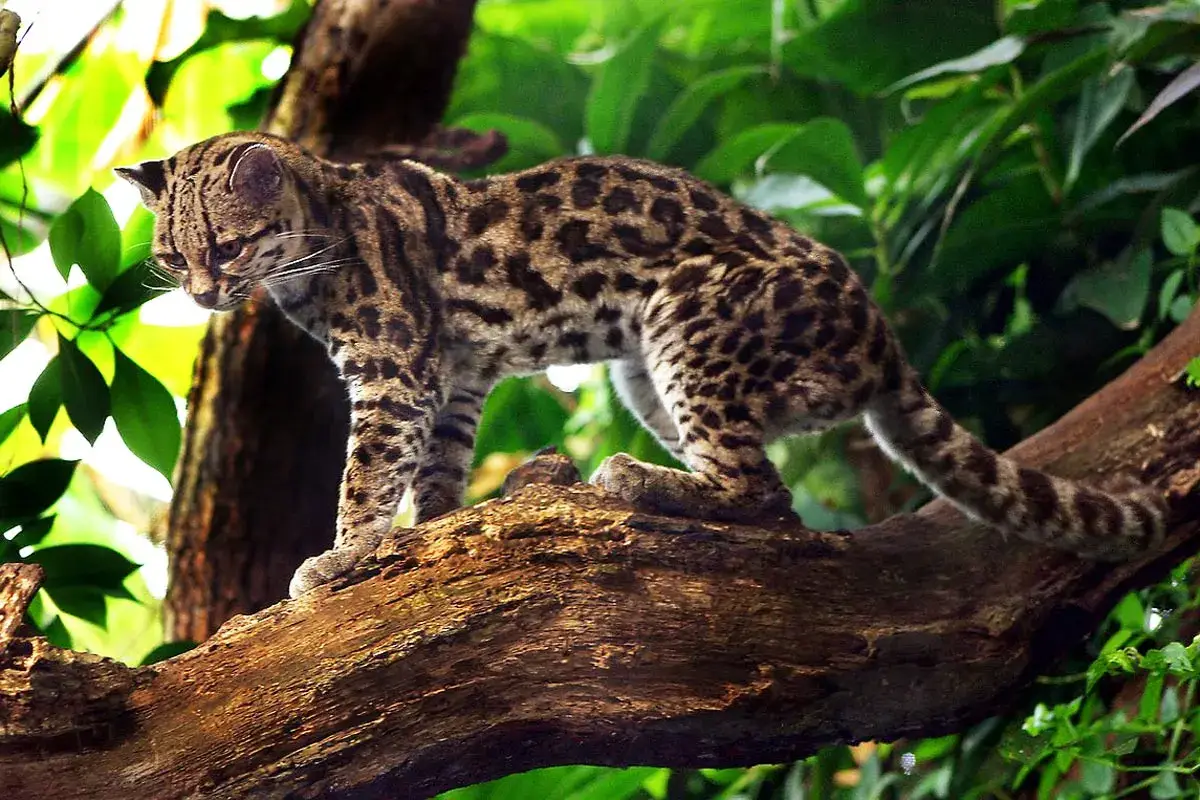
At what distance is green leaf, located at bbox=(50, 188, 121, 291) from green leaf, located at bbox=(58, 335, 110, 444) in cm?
20

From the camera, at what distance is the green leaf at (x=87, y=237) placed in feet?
10.1

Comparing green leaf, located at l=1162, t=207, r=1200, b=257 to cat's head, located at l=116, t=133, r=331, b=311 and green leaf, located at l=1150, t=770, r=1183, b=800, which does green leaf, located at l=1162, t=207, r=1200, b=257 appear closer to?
green leaf, located at l=1150, t=770, r=1183, b=800

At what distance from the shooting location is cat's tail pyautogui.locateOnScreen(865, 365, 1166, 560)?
10.0 feet

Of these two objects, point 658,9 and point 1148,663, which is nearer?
point 1148,663

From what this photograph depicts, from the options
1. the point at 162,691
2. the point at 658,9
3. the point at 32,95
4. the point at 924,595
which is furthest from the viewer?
the point at 658,9

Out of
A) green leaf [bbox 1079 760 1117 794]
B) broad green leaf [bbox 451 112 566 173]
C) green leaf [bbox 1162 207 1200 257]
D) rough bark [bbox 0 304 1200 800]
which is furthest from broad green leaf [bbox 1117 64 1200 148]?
broad green leaf [bbox 451 112 566 173]

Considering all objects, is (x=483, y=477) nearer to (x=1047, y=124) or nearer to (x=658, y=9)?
(x=658, y=9)

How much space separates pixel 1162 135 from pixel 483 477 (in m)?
3.18

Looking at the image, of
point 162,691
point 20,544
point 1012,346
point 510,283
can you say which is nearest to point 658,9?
point 1012,346

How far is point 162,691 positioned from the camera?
2.41 metres

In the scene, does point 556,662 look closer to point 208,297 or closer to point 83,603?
point 208,297

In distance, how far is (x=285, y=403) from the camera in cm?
407

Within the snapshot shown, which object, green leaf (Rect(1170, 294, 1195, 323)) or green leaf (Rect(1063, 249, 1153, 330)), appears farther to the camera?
green leaf (Rect(1063, 249, 1153, 330))

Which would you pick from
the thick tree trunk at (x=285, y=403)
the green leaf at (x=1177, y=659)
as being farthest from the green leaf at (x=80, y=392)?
the green leaf at (x=1177, y=659)
